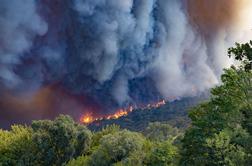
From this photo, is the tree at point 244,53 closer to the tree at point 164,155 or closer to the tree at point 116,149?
the tree at point 164,155

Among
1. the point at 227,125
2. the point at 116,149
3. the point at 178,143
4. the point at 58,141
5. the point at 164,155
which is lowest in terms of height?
the point at 227,125

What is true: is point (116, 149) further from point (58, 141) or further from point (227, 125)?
point (227, 125)

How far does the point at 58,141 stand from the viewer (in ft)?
228

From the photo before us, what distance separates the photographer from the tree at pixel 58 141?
6850 centimetres

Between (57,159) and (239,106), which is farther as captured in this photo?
(57,159)

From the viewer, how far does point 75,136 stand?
7025cm

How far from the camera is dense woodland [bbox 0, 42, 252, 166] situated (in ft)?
108

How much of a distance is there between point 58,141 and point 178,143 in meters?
22.4

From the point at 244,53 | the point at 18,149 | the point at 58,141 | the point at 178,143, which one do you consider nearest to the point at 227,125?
the point at 244,53

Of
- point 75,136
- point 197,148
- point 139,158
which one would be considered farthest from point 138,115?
point 197,148

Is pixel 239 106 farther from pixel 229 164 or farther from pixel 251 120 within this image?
pixel 229 164

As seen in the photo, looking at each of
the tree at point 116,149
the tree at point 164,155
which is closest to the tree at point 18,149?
the tree at point 116,149

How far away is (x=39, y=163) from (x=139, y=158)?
20.4 m

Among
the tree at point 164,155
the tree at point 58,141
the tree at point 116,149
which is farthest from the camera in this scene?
the tree at point 58,141
